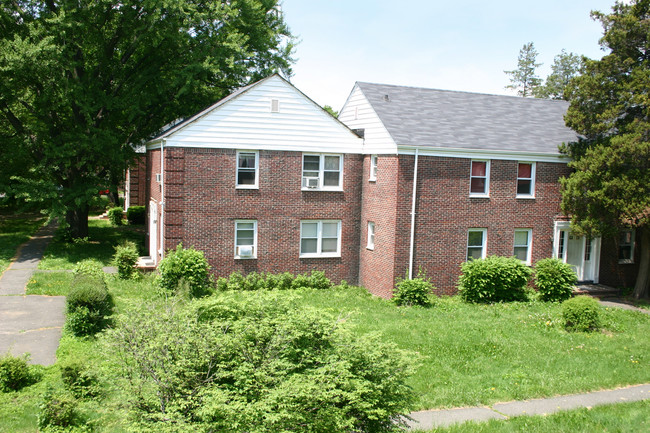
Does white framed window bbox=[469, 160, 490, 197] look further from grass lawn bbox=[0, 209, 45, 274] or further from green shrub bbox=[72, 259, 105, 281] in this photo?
grass lawn bbox=[0, 209, 45, 274]

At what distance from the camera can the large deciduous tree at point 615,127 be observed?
62.0 feet

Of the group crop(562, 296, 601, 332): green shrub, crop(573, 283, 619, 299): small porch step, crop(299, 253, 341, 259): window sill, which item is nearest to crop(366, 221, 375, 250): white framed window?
crop(299, 253, 341, 259): window sill

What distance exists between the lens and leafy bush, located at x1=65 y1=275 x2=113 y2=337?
14156 mm

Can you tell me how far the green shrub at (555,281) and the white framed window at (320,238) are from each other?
7.96 metres

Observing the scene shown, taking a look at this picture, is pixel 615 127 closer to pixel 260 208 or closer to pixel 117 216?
pixel 260 208

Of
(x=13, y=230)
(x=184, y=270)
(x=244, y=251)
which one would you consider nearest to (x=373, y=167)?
(x=244, y=251)

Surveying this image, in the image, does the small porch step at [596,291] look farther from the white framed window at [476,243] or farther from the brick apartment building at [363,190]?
the white framed window at [476,243]

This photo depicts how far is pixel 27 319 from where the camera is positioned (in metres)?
15.6

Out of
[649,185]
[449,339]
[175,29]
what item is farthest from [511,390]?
[175,29]

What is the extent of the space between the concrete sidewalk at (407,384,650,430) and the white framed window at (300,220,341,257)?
1199 centimetres

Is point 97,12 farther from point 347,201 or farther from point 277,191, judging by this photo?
point 347,201

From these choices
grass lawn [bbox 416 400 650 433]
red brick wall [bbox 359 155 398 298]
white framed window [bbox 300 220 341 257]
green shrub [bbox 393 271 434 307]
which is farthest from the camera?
white framed window [bbox 300 220 341 257]

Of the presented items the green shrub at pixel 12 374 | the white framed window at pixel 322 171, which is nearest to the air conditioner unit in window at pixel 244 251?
the white framed window at pixel 322 171

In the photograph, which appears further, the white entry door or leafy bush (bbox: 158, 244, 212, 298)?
the white entry door
